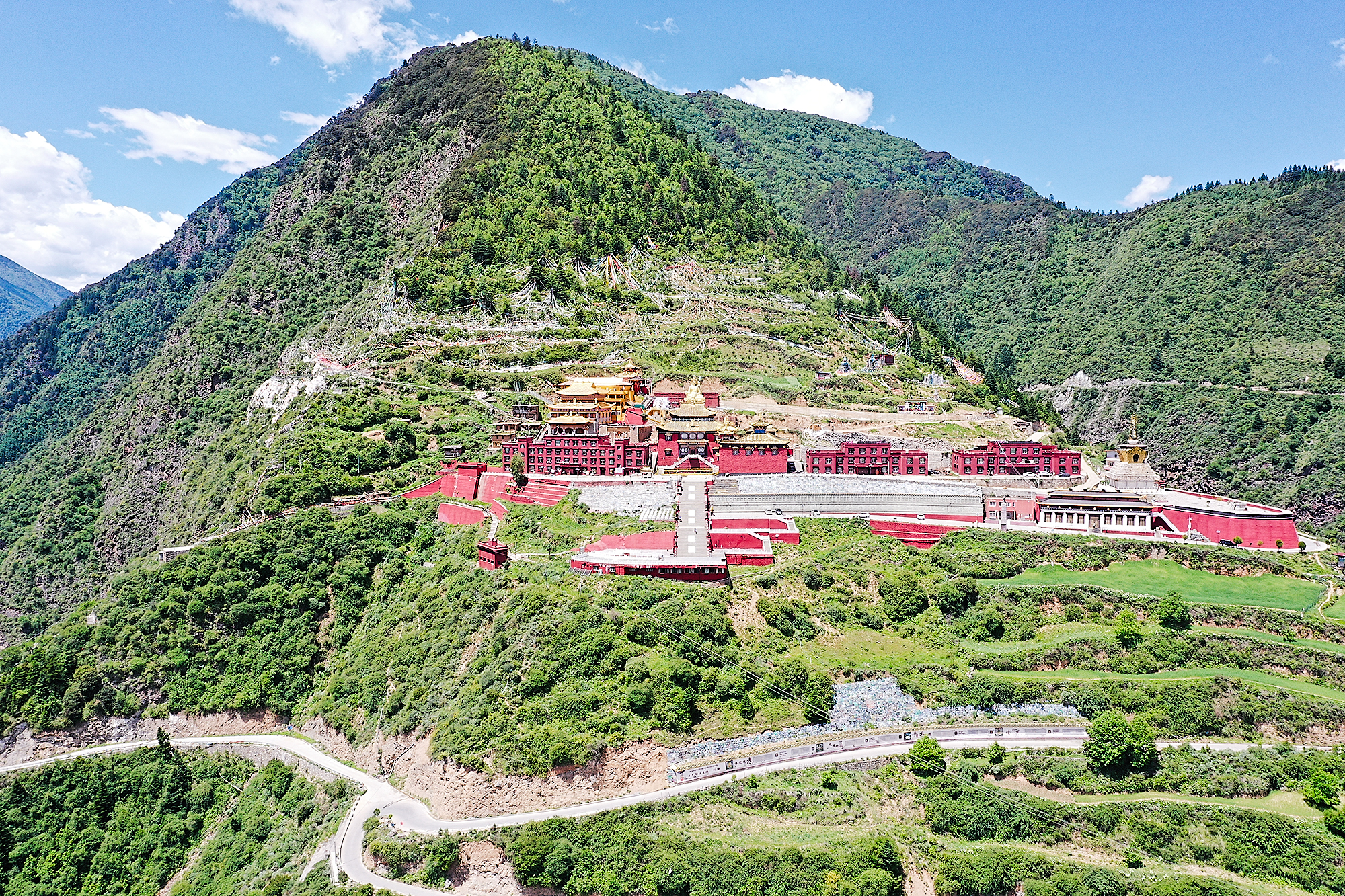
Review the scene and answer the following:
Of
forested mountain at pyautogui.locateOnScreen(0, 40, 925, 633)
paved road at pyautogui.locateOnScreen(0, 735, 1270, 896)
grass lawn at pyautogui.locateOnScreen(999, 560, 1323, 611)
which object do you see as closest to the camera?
paved road at pyautogui.locateOnScreen(0, 735, 1270, 896)

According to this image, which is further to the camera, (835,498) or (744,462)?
(744,462)

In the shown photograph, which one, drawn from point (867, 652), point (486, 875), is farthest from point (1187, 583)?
point (486, 875)

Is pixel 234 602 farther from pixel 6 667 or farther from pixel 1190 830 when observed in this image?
pixel 1190 830

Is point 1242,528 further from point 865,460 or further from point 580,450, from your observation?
point 580,450

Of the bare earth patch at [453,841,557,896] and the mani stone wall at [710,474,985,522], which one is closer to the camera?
the bare earth patch at [453,841,557,896]

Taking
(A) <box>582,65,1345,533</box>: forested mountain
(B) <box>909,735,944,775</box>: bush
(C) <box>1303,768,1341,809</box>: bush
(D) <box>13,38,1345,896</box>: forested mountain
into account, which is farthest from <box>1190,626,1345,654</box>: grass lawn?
(A) <box>582,65,1345,533</box>: forested mountain

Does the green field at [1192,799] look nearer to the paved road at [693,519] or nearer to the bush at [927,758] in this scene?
the bush at [927,758]

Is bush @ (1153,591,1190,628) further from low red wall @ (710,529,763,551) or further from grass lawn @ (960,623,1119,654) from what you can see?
low red wall @ (710,529,763,551)
